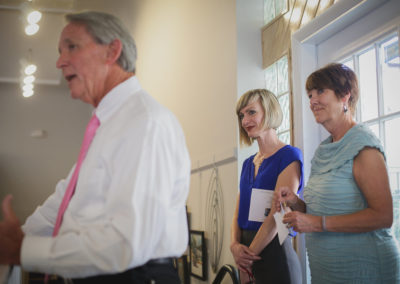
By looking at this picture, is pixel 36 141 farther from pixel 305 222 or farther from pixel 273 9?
pixel 305 222

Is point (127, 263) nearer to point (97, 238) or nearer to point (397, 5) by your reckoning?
point (97, 238)

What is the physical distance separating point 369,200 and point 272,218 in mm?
556

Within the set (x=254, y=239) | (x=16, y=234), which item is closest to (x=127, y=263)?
(x=16, y=234)

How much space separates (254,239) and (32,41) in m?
5.79

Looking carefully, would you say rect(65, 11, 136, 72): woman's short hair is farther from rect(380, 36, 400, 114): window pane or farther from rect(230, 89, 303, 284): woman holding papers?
rect(380, 36, 400, 114): window pane

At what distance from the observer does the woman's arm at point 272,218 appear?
6.98 feet

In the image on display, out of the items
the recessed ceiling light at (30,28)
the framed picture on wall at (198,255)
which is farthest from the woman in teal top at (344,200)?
the recessed ceiling light at (30,28)

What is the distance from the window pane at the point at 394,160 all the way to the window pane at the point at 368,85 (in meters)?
0.14

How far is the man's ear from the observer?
1.34 m

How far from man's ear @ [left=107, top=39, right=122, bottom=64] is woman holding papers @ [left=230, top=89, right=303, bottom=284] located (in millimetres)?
1157

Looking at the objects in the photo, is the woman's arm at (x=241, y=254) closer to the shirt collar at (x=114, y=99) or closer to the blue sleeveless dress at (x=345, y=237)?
the blue sleeveless dress at (x=345, y=237)

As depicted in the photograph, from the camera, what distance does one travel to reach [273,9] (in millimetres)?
3125

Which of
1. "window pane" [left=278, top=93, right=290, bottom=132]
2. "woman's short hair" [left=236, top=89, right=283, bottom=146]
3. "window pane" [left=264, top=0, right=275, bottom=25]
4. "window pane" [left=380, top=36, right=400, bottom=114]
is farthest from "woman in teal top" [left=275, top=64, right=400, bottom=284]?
"window pane" [left=264, top=0, right=275, bottom=25]

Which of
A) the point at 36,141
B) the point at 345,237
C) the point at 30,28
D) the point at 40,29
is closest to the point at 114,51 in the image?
the point at 345,237
